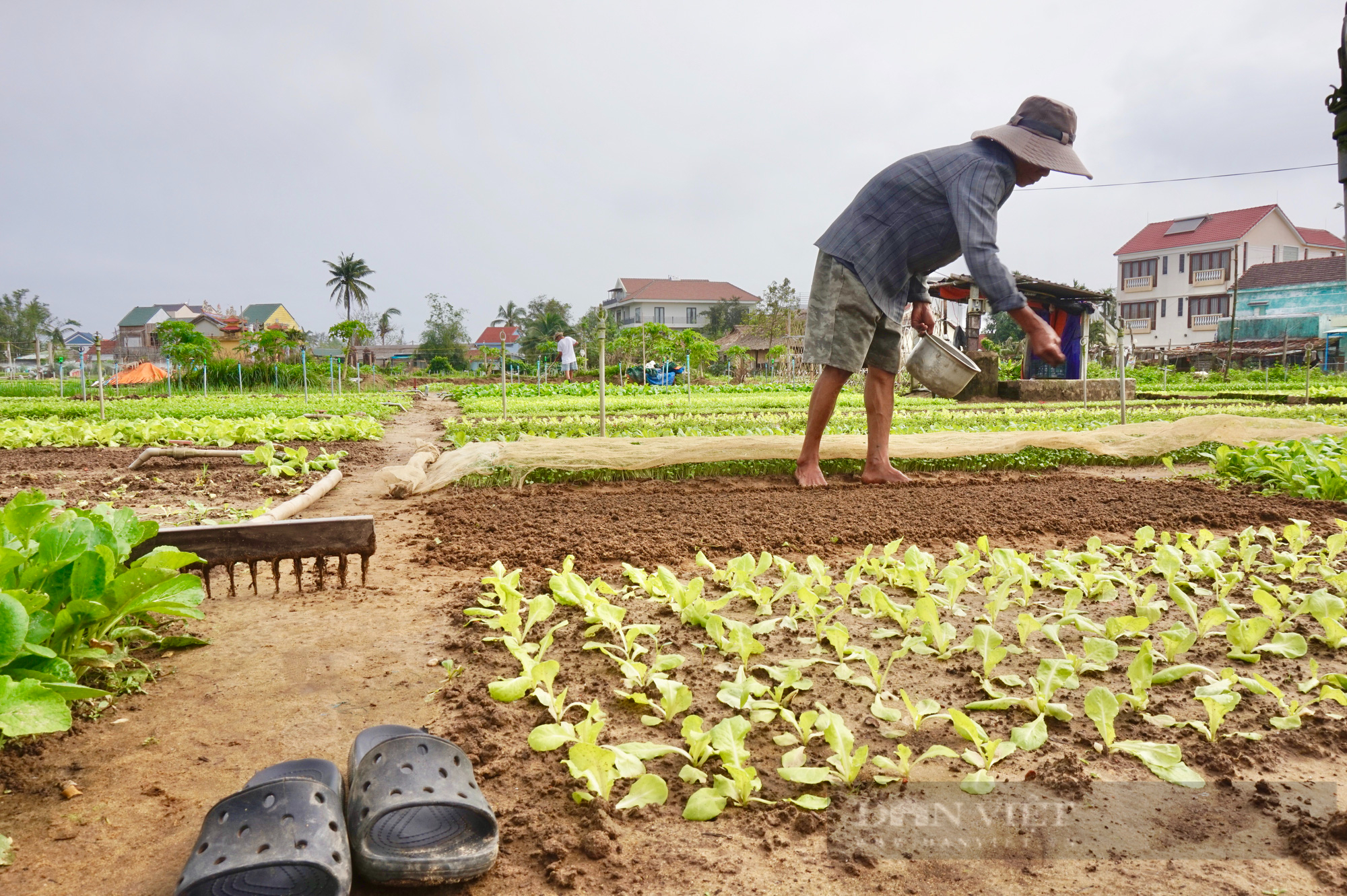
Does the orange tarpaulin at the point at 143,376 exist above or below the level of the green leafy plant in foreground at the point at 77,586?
above

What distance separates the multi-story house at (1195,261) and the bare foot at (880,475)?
155 feet

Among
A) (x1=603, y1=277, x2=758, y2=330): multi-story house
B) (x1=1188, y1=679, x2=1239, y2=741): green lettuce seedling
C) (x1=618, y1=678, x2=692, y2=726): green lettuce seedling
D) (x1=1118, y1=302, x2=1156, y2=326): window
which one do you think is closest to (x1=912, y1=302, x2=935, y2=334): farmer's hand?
(x1=1188, y1=679, x2=1239, y2=741): green lettuce seedling

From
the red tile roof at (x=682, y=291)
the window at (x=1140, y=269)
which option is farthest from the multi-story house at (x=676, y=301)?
the window at (x=1140, y=269)

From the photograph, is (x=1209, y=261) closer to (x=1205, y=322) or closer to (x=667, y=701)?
(x=1205, y=322)

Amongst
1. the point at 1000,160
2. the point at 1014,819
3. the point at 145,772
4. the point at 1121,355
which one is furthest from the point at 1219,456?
the point at 145,772

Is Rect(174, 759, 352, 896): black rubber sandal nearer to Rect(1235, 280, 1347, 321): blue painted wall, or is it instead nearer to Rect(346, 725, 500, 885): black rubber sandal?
Rect(346, 725, 500, 885): black rubber sandal

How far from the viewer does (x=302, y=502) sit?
171 inches

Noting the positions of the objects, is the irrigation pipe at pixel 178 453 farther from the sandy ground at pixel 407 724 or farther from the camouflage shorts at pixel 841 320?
the camouflage shorts at pixel 841 320

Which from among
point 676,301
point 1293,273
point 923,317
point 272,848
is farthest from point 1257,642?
point 676,301

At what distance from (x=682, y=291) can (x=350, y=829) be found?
74432 millimetres

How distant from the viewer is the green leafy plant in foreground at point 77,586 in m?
1.56

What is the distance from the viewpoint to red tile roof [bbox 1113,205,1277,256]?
46219mm

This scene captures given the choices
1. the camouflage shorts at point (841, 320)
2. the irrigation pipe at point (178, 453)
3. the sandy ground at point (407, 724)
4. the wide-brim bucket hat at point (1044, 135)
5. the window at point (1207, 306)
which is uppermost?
the window at point (1207, 306)

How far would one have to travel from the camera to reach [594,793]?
1462 mm
